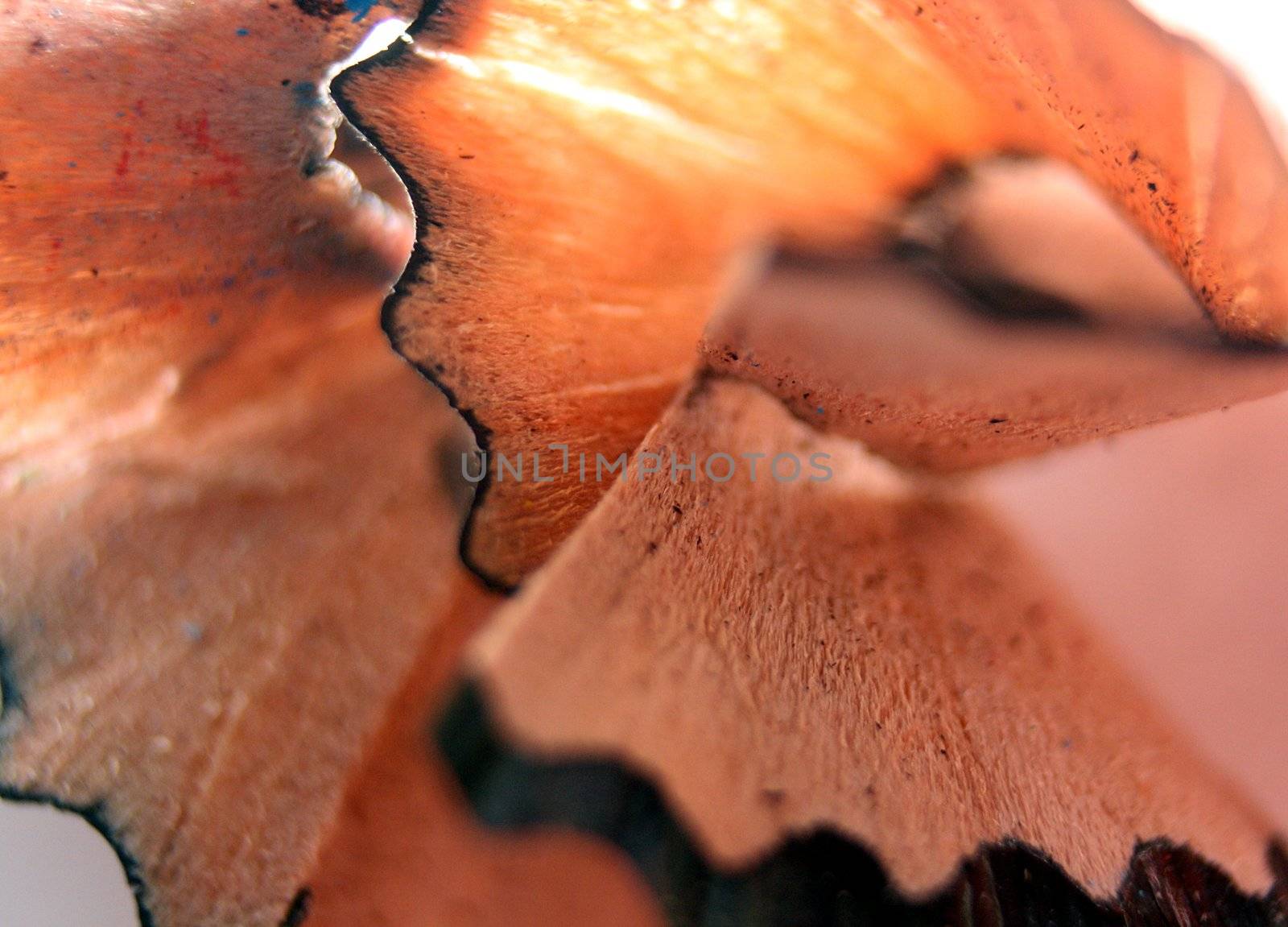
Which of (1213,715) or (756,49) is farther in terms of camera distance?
(1213,715)

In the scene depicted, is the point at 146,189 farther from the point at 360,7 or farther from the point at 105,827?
the point at 105,827

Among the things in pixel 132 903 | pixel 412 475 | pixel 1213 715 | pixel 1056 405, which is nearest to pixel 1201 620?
pixel 1213 715

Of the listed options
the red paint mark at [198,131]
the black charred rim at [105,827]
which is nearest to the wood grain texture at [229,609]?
the black charred rim at [105,827]

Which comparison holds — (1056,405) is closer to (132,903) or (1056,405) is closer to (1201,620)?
(1201,620)

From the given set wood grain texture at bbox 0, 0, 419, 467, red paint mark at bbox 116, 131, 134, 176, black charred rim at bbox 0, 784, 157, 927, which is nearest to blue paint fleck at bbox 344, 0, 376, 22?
wood grain texture at bbox 0, 0, 419, 467

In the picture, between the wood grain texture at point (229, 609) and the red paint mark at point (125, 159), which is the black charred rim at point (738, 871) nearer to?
the wood grain texture at point (229, 609)

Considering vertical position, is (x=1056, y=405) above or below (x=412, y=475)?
above

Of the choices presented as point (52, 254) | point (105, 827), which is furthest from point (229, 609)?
point (52, 254)
